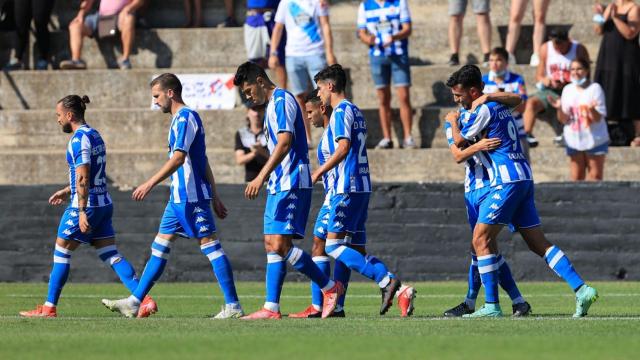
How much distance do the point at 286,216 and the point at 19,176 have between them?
10.2 meters

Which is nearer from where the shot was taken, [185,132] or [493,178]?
[493,178]

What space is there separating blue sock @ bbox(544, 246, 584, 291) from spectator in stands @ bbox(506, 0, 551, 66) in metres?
9.11

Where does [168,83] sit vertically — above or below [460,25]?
below

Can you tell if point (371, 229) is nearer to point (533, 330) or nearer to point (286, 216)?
point (286, 216)

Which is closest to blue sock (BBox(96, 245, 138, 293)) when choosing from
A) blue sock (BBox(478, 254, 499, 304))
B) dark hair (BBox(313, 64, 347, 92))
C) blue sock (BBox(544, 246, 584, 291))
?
dark hair (BBox(313, 64, 347, 92))

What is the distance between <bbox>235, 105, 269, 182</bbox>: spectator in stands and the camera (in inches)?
758

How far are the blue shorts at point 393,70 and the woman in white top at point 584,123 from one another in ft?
7.65

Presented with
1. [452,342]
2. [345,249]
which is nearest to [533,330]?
[452,342]

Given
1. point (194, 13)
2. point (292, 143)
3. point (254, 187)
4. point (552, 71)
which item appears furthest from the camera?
point (194, 13)

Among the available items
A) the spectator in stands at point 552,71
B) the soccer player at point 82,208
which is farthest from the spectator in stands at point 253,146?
the soccer player at point 82,208

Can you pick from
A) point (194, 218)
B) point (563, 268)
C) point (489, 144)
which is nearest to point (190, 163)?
point (194, 218)

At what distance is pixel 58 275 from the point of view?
13.1 metres

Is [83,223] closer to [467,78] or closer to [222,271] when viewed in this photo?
[222,271]

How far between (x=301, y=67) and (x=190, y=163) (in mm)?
8215
